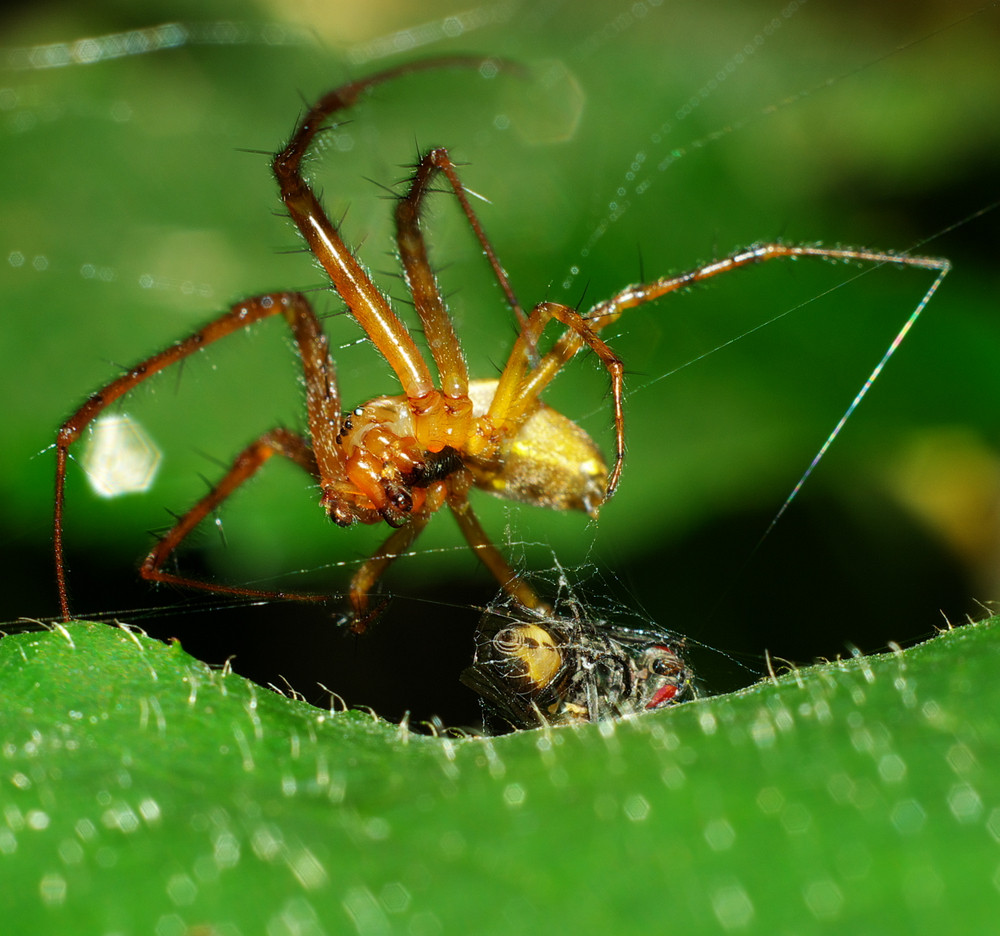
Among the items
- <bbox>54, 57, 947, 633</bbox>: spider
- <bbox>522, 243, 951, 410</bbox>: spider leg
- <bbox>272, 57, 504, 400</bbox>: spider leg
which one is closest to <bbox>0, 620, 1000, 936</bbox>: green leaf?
<bbox>54, 57, 947, 633</bbox>: spider

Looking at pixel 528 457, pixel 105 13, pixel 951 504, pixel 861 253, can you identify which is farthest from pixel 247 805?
pixel 105 13

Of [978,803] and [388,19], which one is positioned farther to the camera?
[388,19]

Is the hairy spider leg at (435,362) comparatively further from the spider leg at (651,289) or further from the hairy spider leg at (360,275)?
the spider leg at (651,289)

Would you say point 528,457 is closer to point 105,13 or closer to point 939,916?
point 939,916

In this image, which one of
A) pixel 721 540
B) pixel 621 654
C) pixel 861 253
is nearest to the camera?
pixel 621 654

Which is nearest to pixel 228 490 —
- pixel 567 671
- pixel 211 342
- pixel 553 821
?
pixel 211 342

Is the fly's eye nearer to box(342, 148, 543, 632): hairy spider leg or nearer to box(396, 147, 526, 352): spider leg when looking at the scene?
box(342, 148, 543, 632): hairy spider leg

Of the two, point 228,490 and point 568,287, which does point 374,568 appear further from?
point 568,287
